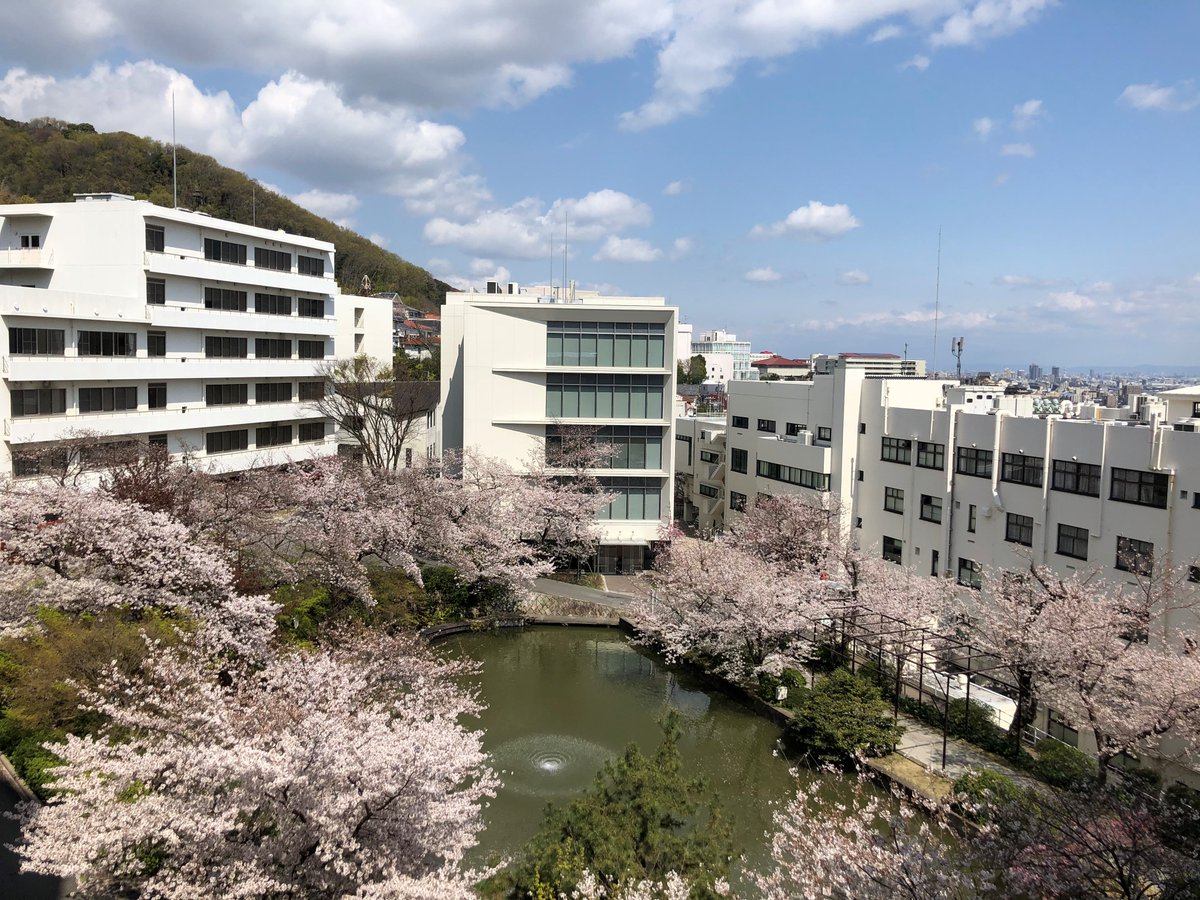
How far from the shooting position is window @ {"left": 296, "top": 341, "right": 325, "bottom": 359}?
35625mm

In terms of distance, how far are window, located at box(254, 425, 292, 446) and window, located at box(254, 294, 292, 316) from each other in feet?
16.3

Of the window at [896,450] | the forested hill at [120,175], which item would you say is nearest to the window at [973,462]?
the window at [896,450]

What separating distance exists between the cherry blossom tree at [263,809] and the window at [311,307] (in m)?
28.3

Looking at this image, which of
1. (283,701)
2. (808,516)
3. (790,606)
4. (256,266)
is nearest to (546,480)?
(808,516)

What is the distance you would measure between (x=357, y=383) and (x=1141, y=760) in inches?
1156

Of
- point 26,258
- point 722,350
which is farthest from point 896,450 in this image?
point 722,350

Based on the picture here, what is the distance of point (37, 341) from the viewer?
23.8m

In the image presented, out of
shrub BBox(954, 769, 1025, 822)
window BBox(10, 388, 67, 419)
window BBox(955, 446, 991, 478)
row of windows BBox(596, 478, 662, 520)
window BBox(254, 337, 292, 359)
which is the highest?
window BBox(254, 337, 292, 359)

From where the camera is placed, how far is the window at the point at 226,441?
31.2m

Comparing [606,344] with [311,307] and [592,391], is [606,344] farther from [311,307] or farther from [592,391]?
[311,307]

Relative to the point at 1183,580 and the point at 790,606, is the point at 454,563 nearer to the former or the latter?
the point at 790,606

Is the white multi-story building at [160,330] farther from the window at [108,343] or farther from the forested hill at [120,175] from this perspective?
the forested hill at [120,175]

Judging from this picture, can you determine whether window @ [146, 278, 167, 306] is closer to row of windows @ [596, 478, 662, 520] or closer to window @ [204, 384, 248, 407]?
window @ [204, 384, 248, 407]

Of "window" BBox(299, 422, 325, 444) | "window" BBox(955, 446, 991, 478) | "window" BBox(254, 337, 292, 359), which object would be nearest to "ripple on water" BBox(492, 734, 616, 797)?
"window" BBox(955, 446, 991, 478)
